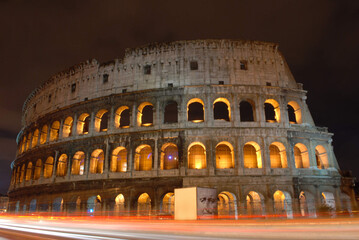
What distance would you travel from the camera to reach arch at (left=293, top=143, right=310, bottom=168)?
77.2ft

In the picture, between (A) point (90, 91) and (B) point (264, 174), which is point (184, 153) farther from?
(A) point (90, 91)

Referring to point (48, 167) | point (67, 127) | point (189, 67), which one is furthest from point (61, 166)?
point (189, 67)

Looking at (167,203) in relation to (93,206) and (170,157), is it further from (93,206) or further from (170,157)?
(93,206)

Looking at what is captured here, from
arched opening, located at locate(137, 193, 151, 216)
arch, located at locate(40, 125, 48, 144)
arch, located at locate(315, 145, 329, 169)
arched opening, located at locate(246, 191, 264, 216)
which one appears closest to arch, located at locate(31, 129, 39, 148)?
arch, located at locate(40, 125, 48, 144)

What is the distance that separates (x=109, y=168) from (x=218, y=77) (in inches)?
510

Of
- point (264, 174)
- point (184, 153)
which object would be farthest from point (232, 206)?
point (184, 153)

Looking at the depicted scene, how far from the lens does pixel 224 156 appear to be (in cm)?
2389

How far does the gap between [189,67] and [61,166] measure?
54.4 feet

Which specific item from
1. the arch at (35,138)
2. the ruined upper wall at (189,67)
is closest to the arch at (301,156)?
the ruined upper wall at (189,67)

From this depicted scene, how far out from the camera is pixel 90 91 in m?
27.9

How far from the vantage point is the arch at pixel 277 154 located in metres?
23.1

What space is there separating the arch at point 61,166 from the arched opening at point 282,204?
20.8 metres

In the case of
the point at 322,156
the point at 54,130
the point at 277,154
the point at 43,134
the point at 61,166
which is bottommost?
the point at 61,166

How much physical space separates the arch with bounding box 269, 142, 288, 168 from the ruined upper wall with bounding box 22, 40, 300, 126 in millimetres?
5669
